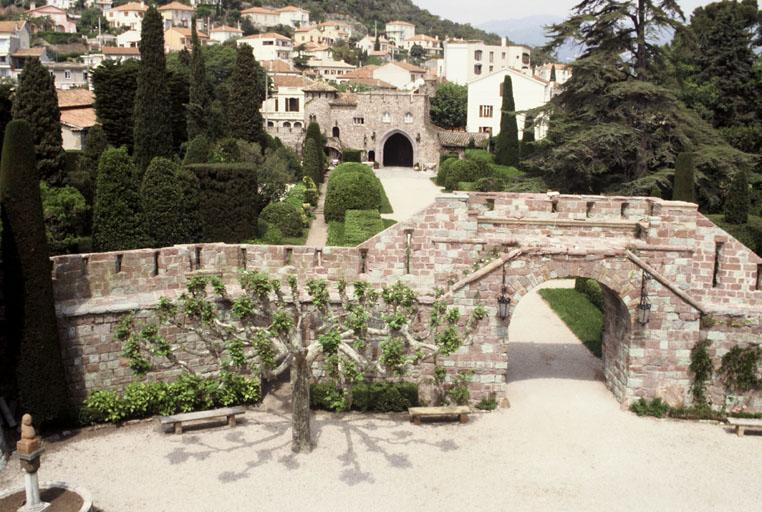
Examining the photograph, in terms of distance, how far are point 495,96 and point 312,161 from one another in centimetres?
2744

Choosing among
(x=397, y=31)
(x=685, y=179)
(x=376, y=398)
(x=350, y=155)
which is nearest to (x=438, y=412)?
(x=376, y=398)

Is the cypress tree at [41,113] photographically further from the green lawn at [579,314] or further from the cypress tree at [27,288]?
the green lawn at [579,314]

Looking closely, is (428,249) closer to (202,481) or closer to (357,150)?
(202,481)

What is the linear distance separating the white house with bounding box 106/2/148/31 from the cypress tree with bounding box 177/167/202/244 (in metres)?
126

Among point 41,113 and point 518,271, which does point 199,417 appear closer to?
point 518,271

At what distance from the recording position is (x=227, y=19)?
15000cm

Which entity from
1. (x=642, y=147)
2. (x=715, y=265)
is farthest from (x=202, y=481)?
(x=642, y=147)

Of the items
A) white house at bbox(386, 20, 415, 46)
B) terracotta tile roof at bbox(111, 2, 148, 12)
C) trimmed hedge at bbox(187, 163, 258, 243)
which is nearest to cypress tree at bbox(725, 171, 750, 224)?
trimmed hedge at bbox(187, 163, 258, 243)

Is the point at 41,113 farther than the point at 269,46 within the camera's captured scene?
No

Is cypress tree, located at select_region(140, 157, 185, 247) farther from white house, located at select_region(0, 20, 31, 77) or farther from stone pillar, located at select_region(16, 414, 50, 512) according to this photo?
white house, located at select_region(0, 20, 31, 77)

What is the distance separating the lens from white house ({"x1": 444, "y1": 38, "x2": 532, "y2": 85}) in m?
96.0

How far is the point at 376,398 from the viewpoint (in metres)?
16.6

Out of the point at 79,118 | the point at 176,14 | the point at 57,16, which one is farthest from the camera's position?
the point at 176,14

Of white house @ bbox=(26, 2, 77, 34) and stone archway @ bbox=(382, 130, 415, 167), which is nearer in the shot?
stone archway @ bbox=(382, 130, 415, 167)
